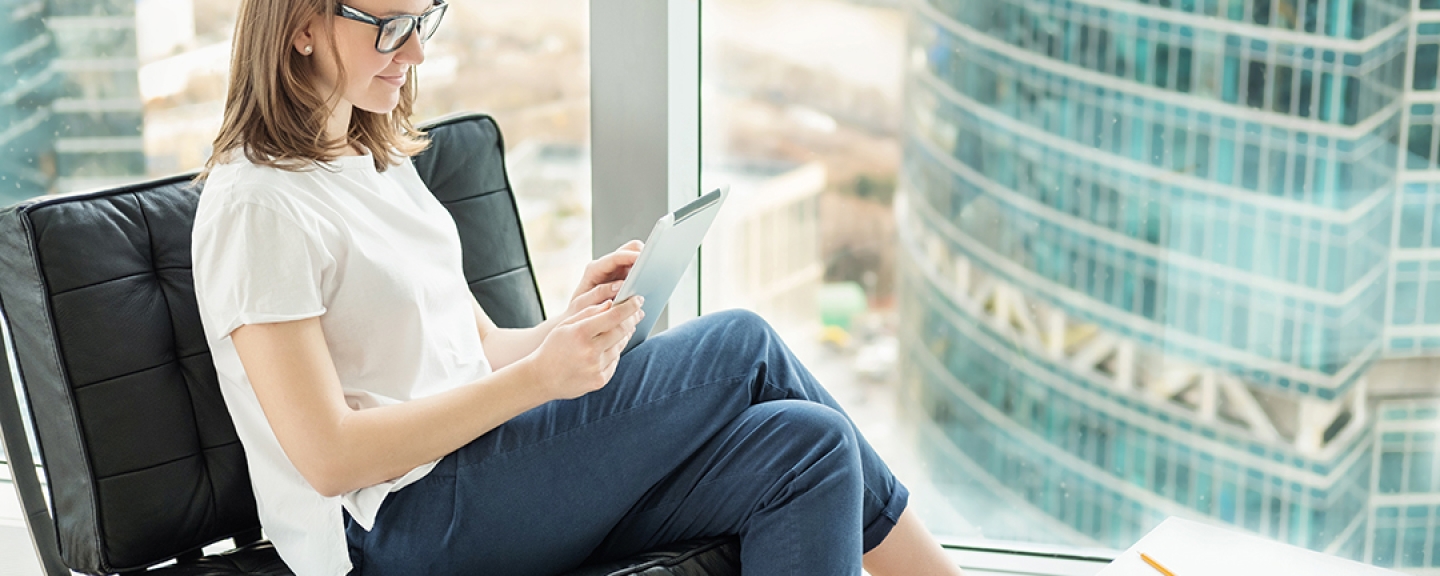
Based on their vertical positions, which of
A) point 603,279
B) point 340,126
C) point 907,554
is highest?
point 340,126

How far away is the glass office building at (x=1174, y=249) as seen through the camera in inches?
73.0

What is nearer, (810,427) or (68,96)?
(810,427)

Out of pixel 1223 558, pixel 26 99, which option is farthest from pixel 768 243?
pixel 26 99

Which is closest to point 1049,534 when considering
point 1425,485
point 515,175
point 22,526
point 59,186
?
point 1425,485

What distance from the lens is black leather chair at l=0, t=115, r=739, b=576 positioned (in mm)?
1335

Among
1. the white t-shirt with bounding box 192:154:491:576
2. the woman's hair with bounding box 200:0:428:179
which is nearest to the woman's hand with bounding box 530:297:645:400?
the white t-shirt with bounding box 192:154:491:576

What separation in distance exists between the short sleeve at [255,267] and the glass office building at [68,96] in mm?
1215

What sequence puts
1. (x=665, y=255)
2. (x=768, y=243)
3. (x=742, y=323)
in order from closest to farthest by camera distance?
(x=665, y=255)
(x=742, y=323)
(x=768, y=243)

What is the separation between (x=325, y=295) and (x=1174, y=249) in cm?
138

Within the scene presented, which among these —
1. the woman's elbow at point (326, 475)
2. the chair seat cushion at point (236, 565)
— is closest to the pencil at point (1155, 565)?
the woman's elbow at point (326, 475)

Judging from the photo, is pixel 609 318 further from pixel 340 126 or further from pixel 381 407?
pixel 340 126

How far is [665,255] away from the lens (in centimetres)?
134

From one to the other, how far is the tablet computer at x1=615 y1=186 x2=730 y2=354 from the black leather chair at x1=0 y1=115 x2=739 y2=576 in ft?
1.00

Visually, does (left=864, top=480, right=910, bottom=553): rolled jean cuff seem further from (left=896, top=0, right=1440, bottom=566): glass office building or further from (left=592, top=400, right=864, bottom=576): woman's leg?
(left=896, top=0, right=1440, bottom=566): glass office building
